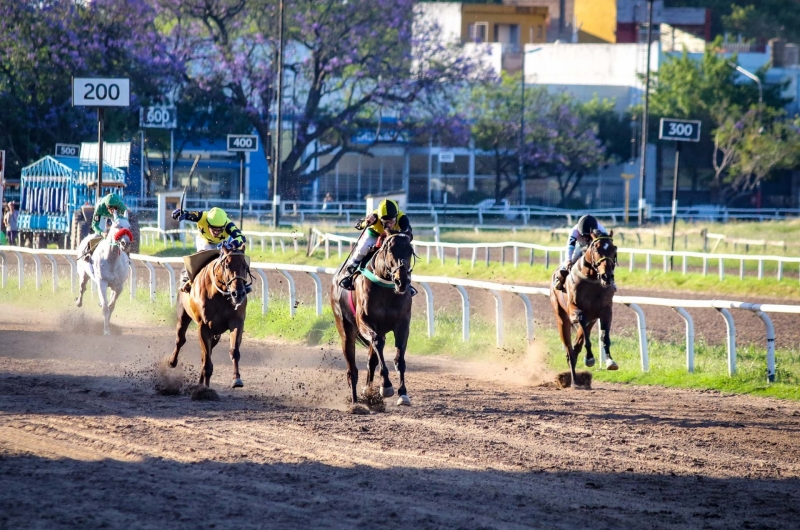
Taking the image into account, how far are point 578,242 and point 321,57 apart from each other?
104 feet

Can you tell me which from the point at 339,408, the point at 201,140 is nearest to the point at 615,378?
the point at 339,408

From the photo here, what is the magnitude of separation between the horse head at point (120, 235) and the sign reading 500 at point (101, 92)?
2428mm

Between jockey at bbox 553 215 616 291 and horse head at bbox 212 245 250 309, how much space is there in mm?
3444

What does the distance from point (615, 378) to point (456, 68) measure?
3146cm

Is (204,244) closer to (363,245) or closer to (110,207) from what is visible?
(363,245)

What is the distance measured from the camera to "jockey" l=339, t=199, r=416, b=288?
938cm

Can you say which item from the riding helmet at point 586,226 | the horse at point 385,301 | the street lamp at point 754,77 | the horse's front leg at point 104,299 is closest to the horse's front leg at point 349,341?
the horse at point 385,301

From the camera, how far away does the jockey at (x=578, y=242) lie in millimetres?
11211

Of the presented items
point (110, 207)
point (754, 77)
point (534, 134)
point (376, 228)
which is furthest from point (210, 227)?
point (754, 77)

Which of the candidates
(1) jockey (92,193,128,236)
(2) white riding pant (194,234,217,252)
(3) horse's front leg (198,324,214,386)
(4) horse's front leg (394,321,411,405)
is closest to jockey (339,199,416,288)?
(4) horse's front leg (394,321,411,405)

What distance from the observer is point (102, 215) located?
49.7ft

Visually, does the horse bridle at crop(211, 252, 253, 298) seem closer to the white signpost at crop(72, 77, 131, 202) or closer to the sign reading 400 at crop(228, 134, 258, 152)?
the white signpost at crop(72, 77, 131, 202)

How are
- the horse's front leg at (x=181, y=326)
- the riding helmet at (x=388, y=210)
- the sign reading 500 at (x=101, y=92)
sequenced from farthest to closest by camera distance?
the sign reading 500 at (x=101, y=92), the horse's front leg at (x=181, y=326), the riding helmet at (x=388, y=210)

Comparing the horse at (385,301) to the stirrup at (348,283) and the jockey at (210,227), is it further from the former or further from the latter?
the jockey at (210,227)
